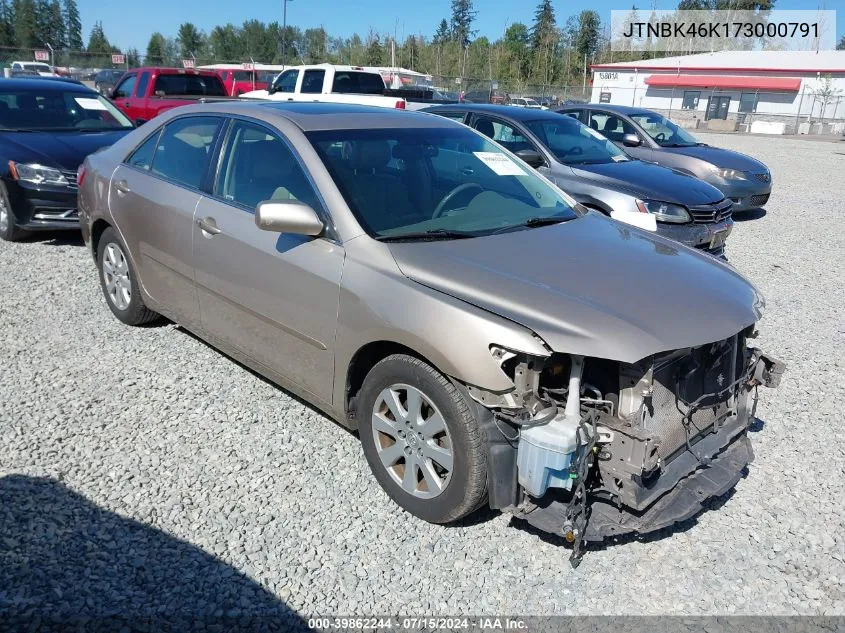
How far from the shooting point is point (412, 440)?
3025mm

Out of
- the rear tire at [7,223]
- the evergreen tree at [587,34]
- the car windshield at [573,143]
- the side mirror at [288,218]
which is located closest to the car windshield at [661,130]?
the car windshield at [573,143]

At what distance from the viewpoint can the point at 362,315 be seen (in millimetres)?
3072

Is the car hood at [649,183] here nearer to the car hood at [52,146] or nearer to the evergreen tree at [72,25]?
the car hood at [52,146]

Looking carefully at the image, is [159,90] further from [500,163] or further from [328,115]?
[500,163]

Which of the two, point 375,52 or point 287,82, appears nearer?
point 287,82

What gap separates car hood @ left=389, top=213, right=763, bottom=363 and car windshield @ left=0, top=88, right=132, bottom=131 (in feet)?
21.8

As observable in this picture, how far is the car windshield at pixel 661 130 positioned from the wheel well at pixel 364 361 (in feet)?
31.7

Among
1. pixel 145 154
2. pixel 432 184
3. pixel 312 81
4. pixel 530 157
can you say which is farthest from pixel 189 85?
pixel 432 184

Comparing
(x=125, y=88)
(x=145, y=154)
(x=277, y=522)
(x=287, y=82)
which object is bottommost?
(x=277, y=522)

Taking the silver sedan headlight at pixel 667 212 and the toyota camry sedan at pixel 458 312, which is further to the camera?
the silver sedan headlight at pixel 667 212

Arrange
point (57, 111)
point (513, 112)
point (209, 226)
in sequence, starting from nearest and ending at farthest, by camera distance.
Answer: point (209, 226) < point (57, 111) < point (513, 112)

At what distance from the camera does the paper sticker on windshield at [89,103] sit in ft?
27.6

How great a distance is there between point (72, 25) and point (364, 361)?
111063 mm

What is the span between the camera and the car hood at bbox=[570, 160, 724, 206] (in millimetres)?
7617
